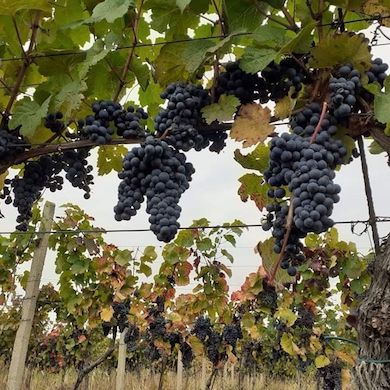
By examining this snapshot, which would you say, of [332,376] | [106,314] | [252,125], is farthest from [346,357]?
[252,125]

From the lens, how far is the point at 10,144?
8.16 ft

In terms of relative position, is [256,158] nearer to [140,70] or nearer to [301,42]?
[301,42]

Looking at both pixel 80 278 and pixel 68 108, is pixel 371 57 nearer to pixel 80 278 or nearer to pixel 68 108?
pixel 68 108

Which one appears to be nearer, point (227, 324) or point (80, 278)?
point (80, 278)

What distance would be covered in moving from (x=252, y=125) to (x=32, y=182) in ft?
4.25

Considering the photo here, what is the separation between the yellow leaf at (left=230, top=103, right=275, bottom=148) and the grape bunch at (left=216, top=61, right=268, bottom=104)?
129 mm

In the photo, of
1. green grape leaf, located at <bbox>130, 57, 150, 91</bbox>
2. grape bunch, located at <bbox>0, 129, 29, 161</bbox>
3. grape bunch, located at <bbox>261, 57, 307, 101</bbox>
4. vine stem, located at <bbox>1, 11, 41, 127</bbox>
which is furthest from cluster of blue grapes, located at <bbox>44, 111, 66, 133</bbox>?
grape bunch, located at <bbox>261, 57, 307, 101</bbox>

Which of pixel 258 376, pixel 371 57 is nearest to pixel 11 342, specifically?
pixel 258 376

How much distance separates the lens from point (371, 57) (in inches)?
74.0

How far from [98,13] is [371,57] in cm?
95

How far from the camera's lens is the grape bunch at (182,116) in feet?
6.67

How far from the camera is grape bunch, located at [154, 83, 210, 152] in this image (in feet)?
6.67

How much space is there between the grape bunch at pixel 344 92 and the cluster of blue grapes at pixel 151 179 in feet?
1.94

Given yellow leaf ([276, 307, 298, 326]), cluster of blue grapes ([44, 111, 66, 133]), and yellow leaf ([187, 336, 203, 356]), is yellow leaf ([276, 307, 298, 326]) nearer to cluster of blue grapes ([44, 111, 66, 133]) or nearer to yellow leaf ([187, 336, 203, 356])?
yellow leaf ([187, 336, 203, 356])
